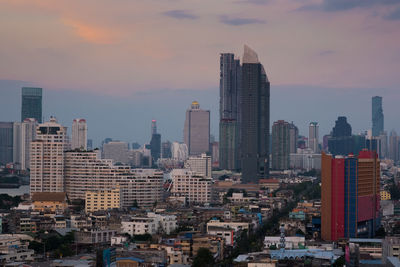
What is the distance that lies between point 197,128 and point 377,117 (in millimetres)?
29881

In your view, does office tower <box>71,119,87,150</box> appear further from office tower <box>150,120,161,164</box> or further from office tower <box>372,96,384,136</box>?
office tower <box>372,96,384,136</box>

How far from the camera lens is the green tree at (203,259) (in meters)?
21.3

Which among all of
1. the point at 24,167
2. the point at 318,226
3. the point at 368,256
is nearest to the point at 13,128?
the point at 24,167

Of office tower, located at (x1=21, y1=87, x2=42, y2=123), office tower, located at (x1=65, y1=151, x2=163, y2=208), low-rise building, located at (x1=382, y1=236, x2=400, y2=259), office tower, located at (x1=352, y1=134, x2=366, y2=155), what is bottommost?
low-rise building, located at (x1=382, y1=236, x2=400, y2=259)

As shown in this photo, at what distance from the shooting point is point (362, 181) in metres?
28.1

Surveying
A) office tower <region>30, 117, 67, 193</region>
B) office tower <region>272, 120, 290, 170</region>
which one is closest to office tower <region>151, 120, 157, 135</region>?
office tower <region>272, 120, 290, 170</region>

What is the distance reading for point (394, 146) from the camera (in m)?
120

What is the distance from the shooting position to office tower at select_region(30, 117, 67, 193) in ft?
140

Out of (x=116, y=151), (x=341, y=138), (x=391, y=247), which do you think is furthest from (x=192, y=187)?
(x=116, y=151)

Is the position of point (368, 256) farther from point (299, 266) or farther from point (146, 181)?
point (146, 181)

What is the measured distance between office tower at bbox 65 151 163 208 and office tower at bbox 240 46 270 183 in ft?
73.4

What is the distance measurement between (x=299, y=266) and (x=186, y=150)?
292ft

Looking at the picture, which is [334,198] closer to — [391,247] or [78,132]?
[391,247]

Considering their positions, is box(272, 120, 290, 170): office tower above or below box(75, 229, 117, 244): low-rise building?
above
